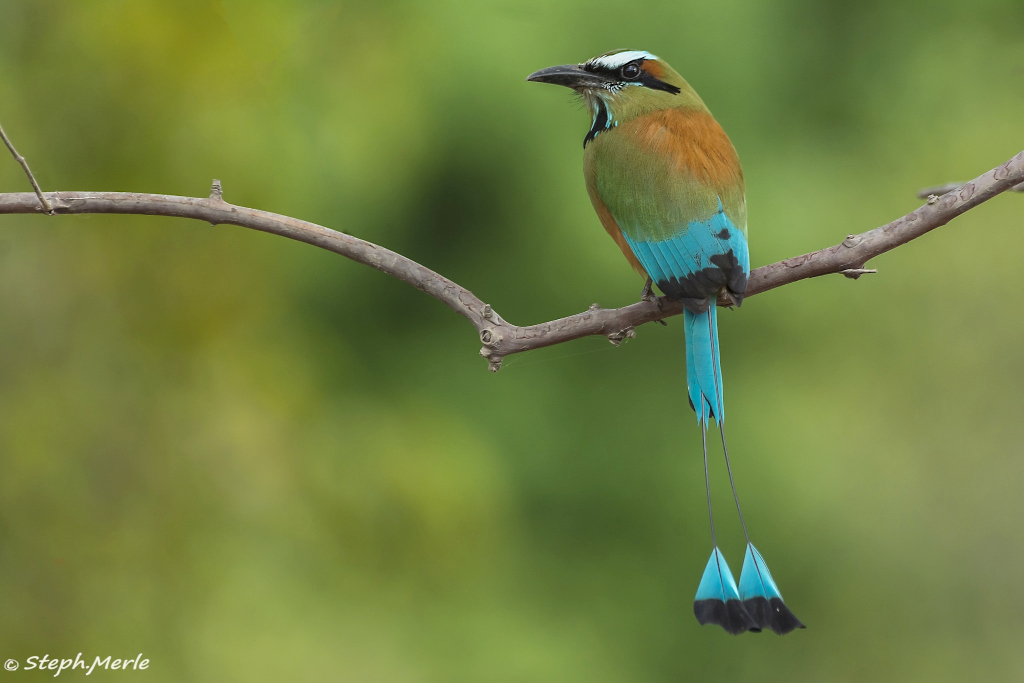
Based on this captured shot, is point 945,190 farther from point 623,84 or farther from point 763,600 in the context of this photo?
point 763,600

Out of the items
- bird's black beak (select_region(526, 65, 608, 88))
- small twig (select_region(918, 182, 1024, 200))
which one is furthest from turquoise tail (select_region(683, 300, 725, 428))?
bird's black beak (select_region(526, 65, 608, 88))

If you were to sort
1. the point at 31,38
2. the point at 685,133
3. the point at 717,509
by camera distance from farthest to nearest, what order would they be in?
the point at 717,509
the point at 31,38
the point at 685,133

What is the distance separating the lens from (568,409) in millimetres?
2994

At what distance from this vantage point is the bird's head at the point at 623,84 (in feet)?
5.61

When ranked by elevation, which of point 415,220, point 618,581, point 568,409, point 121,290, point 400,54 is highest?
point 400,54

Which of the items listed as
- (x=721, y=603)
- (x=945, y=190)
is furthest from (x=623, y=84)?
(x=721, y=603)

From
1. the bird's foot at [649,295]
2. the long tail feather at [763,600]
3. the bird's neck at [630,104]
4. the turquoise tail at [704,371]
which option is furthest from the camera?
the bird's neck at [630,104]

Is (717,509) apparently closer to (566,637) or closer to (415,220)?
(566,637)

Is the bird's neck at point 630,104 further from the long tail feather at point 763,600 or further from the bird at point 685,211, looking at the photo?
the long tail feather at point 763,600

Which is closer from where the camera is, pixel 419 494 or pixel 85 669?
pixel 85 669

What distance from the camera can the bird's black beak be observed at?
68.5 inches

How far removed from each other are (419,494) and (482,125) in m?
1.28

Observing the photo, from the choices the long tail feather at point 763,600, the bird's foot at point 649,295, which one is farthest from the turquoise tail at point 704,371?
the long tail feather at point 763,600

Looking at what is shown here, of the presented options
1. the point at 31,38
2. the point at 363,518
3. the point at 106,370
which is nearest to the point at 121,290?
the point at 106,370
